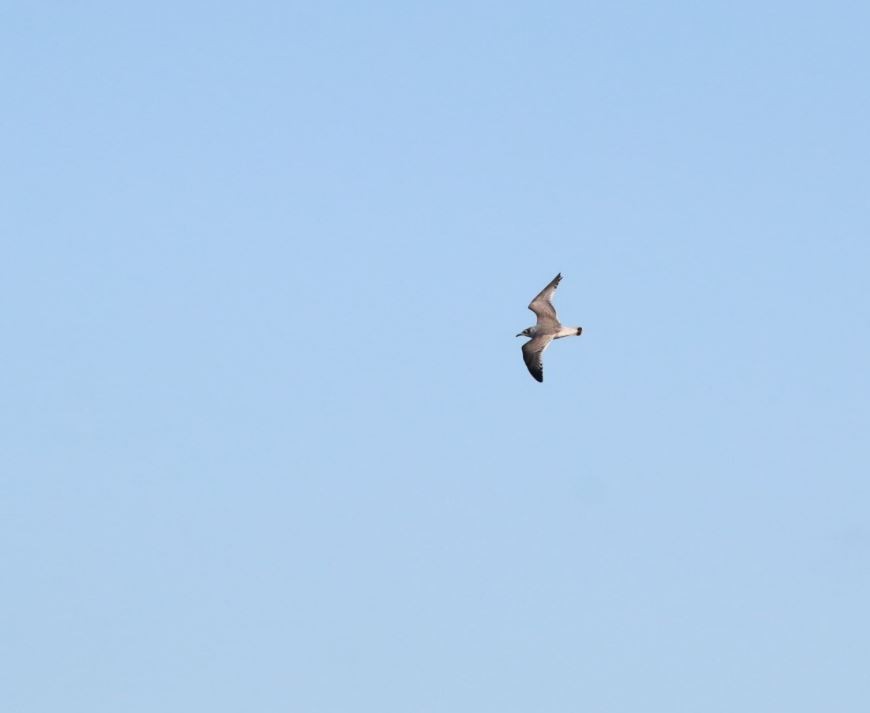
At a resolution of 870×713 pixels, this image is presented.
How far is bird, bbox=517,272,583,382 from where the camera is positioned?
11775cm

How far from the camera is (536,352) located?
11819 cm

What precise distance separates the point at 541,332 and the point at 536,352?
191 centimetres

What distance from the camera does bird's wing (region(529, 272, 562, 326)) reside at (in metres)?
120

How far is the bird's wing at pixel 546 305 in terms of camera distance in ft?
395

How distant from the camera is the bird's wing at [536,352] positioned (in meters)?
117

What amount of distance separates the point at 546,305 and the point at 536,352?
491cm

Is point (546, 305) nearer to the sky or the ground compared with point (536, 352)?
nearer to the sky

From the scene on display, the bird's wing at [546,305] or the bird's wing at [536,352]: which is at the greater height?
the bird's wing at [546,305]

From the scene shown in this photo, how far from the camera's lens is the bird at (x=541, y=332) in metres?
118

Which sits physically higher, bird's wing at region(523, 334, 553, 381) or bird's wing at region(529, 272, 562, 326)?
bird's wing at region(529, 272, 562, 326)

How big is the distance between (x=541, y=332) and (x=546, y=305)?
3.01m

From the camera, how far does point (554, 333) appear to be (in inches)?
4680

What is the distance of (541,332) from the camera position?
119375 mm

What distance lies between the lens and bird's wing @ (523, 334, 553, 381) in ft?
385
